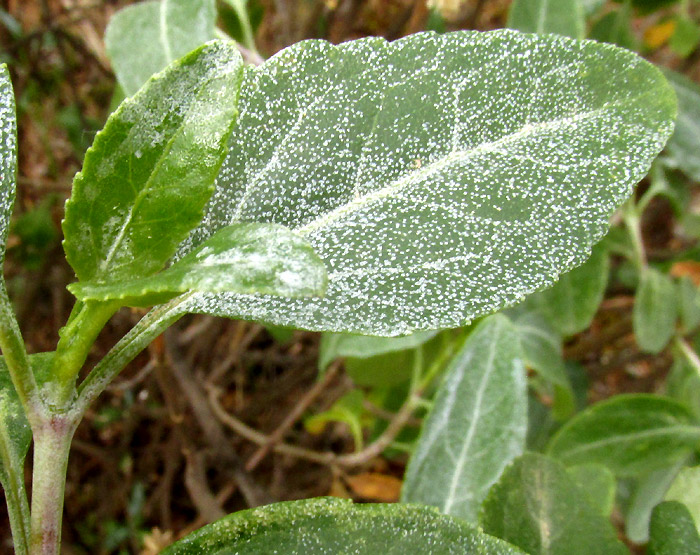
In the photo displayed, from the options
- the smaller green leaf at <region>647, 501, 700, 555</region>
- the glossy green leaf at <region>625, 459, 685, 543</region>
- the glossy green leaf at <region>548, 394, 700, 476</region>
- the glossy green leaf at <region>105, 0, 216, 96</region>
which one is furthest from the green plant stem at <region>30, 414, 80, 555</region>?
the glossy green leaf at <region>625, 459, 685, 543</region>

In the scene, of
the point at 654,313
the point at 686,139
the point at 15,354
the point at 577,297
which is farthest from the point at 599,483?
the point at 686,139

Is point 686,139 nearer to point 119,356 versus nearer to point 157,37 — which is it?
point 157,37

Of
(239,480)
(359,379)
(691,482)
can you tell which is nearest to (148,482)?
(239,480)

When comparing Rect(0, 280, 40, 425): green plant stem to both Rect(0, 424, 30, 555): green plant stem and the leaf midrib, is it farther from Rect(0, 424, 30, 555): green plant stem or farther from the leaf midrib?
the leaf midrib

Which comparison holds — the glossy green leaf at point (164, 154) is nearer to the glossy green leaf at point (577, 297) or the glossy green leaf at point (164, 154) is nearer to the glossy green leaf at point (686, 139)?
the glossy green leaf at point (577, 297)

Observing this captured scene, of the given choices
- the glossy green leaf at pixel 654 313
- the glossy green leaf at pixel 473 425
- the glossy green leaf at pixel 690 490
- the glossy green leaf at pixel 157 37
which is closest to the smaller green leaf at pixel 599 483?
the glossy green leaf at pixel 473 425

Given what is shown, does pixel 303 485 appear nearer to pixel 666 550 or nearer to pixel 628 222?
pixel 628 222
